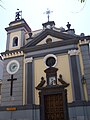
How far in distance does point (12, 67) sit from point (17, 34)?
3.57m

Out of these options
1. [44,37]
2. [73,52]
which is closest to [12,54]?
[44,37]

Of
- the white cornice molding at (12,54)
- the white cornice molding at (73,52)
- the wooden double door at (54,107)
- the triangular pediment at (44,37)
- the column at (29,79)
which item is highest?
the triangular pediment at (44,37)

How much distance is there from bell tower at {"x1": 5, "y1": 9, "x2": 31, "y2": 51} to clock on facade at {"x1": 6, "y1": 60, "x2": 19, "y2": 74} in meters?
1.53

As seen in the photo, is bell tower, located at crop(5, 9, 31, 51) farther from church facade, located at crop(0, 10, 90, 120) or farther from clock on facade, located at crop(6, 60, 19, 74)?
clock on facade, located at crop(6, 60, 19, 74)

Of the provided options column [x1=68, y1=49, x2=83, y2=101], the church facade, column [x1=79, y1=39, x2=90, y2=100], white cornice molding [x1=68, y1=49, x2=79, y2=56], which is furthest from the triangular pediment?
column [x1=79, y1=39, x2=90, y2=100]

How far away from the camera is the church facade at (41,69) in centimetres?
1257

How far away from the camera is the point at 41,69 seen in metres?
14.5

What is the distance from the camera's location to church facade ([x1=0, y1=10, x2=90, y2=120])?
12570mm

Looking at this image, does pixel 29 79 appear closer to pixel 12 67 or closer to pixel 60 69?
pixel 12 67

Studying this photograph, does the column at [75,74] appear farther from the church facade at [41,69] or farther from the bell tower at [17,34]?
the bell tower at [17,34]

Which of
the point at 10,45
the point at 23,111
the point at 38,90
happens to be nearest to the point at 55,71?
the point at 38,90

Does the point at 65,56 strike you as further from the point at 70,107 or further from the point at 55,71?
the point at 70,107

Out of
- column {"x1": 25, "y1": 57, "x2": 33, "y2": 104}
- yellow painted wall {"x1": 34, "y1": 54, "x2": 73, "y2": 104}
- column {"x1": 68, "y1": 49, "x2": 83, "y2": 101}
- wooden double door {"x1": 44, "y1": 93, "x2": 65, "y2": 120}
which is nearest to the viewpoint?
column {"x1": 68, "y1": 49, "x2": 83, "y2": 101}

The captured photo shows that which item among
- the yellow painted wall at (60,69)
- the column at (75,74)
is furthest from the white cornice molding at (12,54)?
the column at (75,74)
